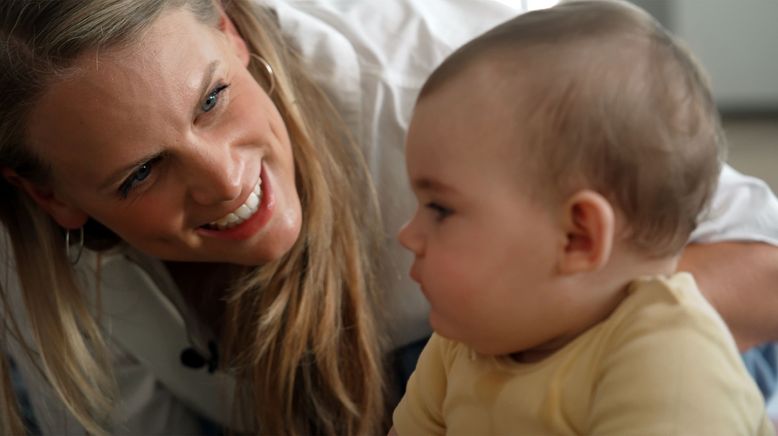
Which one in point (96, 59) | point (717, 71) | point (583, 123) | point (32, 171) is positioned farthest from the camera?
point (717, 71)

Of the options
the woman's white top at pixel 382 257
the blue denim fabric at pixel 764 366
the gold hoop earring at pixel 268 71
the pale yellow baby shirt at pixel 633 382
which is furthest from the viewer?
the woman's white top at pixel 382 257

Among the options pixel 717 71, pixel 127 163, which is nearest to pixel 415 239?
pixel 127 163

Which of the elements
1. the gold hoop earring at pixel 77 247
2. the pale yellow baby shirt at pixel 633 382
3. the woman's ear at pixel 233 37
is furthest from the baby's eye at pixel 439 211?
the gold hoop earring at pixel 77 247

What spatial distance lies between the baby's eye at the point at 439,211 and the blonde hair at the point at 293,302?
0.46m

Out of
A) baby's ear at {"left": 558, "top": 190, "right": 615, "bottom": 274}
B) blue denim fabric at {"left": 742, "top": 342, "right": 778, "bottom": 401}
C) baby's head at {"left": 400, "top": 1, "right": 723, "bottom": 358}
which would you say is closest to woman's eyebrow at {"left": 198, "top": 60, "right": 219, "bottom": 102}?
baby's head at {"left": 400, "top": 1, "right": 723, "bottom": 358}

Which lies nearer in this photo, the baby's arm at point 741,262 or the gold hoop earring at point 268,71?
the baby's arm at point 741,262

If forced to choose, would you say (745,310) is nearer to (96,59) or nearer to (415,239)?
(415,239)

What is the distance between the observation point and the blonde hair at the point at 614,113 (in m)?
0.66

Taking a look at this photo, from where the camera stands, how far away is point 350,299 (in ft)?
3.99

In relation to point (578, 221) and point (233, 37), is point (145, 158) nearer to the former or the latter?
point (233, 37)

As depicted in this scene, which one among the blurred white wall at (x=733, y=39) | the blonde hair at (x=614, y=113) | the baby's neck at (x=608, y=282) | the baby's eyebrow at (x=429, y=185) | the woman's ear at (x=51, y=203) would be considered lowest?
the blurred white wall at (x=733, y=39)

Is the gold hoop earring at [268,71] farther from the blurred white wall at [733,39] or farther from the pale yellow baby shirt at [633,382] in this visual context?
the blurred white wall at [733,39]

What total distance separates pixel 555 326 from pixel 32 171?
62cm

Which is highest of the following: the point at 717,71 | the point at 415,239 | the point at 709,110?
the point at 709,110
